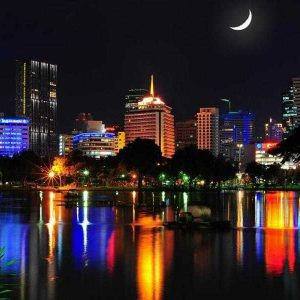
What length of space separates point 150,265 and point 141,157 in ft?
408

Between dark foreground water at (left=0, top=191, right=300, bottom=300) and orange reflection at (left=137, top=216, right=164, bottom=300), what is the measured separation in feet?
0.10

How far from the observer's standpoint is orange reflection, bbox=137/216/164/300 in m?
19.0

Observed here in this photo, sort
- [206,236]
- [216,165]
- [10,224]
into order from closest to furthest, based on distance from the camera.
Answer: [206,236], [10,224], [216,165]

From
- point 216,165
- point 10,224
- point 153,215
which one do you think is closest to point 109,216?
point 153,215

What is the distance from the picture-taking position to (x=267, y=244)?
3044cm

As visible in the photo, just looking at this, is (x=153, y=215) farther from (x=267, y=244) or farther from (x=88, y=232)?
(x=267, y=244)

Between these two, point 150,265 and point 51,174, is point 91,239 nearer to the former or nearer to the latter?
point 150,265

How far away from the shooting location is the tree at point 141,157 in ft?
486

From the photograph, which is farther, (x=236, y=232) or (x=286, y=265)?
(x=236, y=232)

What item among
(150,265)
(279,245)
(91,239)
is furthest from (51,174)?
(150,265)

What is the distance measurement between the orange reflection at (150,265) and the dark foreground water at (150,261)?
0.10 feet

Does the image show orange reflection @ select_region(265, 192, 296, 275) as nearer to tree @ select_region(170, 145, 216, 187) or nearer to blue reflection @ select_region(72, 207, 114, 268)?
blue reflection @ select_region(72, 207, 114, 268)

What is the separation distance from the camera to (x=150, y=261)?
80.9 feet

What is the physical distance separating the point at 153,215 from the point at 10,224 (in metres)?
13.0
